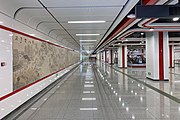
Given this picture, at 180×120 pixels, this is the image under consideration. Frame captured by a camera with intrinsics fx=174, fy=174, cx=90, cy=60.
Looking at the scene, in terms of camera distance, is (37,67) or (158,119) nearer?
(158,119)

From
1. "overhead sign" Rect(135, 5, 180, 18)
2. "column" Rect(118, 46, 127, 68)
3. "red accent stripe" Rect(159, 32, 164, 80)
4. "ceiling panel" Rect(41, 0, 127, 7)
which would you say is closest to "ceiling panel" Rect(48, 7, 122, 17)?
"ceiling panel" Rect(41, 0, 127, 7)

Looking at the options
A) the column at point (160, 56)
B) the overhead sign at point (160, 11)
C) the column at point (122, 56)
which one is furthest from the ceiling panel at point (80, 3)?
the column at point (122, 56)

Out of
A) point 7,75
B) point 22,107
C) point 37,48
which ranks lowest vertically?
point 22,107

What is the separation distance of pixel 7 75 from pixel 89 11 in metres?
3.07

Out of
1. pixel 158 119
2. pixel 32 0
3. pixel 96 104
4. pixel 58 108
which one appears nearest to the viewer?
pixel 158 119

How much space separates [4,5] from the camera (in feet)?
13.7

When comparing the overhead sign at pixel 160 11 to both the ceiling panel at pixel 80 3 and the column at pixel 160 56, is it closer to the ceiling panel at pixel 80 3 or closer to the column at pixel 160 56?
the ceiling panel at pixel 80 3

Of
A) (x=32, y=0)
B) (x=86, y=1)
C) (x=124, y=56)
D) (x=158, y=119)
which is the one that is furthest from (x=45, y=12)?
(x=124, y=56)

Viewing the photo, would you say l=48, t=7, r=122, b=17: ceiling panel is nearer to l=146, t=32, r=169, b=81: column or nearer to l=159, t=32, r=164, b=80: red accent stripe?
l=146, t=32, r=169, b=81: column

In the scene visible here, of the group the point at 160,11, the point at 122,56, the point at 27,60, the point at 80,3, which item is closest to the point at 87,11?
the point at 80,3

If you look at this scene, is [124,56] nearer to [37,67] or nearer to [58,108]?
[37,67]

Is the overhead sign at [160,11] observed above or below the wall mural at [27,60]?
above

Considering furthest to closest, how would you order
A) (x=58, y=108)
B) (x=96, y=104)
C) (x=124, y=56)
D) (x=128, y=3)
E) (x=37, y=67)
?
(x=124, y=56) → (x=37, y=67) → (x=96, y=104) → (x=58, y=108) → (x=128, y=3)

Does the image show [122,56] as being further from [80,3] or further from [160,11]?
[160,11]
